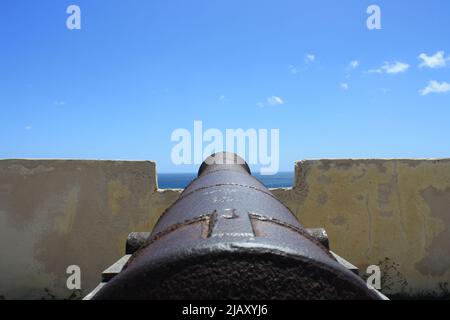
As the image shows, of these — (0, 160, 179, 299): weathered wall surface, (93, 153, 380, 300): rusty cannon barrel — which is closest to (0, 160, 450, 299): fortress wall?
(0, 160, 179, 299): weathered wall surface

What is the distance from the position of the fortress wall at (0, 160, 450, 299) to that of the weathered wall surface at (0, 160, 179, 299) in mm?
12

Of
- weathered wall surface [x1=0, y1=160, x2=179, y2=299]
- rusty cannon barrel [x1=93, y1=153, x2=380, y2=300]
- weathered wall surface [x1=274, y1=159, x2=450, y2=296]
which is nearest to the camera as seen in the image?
rusty cannon barrel [x1=93, y1=153, x2=380, y2=300]

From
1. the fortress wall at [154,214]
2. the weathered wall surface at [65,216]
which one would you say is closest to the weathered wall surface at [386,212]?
the fortress wall at [154,214]

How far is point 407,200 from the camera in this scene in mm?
5617

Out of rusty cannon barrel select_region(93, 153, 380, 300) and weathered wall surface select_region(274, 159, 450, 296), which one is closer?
rusty cannon barrel select_region(93, 153, 380, 300)

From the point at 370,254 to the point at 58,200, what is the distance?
393 centimetres

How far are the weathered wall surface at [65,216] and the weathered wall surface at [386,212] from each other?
1.81 metres

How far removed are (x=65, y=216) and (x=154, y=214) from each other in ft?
3.60

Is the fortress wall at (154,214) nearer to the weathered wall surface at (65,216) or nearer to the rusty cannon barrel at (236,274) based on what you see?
the weathered wall surface at (65,216)

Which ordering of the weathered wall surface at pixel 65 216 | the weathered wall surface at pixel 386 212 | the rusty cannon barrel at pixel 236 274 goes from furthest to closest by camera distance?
the weathered wall surface at pixel 386 212 < the weathered wall surface at pixel 65 216 < the rusty cannon barrel at pixel 236 274

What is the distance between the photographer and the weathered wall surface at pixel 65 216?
216 inches

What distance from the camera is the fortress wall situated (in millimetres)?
5500

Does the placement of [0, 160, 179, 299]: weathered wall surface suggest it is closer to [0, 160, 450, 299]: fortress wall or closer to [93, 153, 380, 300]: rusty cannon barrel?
[0, 160, 450, 299]: fortress wall

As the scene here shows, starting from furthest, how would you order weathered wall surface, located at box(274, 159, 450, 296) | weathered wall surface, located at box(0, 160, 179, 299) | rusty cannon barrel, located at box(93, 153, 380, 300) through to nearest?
1. weathered wall surface, located at box(274, 159, 450, 296)
2. weathered wall surface, located at box(0, 160, 179, 299)
3. rusty cannon barrel, located at box(93, 153, 380, 300)
